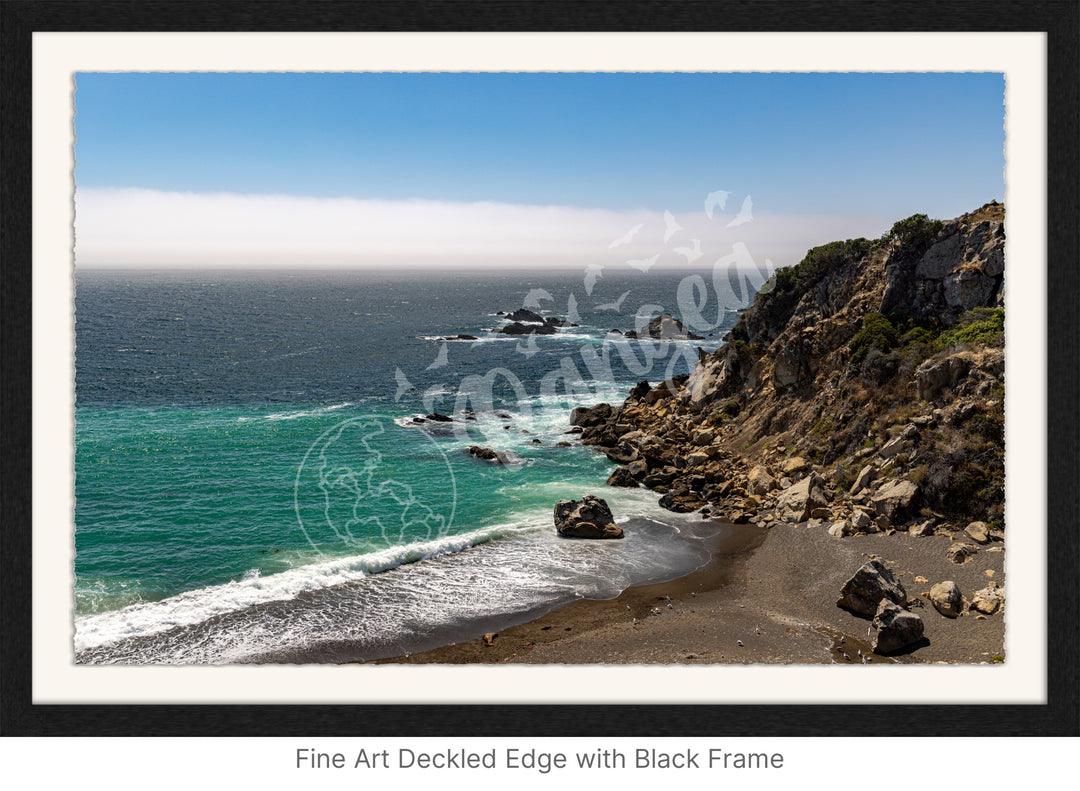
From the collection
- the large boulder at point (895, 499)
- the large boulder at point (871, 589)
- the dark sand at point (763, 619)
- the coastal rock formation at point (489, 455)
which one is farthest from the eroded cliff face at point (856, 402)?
the coastal rock formation at point (489, 455)

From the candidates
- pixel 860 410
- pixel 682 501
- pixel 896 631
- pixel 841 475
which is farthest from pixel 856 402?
pixel 896 631

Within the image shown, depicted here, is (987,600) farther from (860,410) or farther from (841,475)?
(860,410)

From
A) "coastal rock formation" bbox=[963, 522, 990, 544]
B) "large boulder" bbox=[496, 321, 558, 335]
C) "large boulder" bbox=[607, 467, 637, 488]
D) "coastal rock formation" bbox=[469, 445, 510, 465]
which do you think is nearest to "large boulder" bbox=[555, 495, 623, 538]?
"large boulder" bbox=[607, 467, 637, 488]

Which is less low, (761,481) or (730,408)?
(730,408)

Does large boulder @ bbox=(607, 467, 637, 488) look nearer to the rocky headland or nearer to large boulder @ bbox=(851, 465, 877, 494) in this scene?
the rocky headland

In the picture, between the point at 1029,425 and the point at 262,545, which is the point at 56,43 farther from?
the point at 262,545

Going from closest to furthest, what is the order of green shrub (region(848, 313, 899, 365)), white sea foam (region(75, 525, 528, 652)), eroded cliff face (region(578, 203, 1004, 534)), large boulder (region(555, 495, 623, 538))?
white sea foam (region(75, 525, 528, 652)), eroded cliff face (region(578, 203, 1004, 534)), large boulder (region(555, 495, 623, 538)), green shrub (region(848, 313, 899, 365))

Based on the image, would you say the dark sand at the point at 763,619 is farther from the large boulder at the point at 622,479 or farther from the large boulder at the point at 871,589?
the large boulder at the point at 622,479
